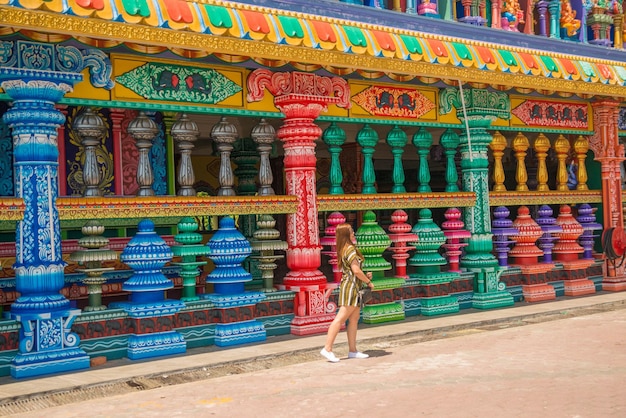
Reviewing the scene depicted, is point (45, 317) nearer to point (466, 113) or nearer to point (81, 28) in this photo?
point (81, 28)

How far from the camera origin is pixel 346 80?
873 cm

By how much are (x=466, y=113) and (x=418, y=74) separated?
1.49 meters

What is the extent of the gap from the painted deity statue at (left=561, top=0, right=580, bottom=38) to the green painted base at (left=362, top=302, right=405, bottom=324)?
4.60m

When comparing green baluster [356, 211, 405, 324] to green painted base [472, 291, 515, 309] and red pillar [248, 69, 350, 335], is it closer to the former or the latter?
red pillar [248, 69, 350, 335]

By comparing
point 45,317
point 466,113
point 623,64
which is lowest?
point 45,317

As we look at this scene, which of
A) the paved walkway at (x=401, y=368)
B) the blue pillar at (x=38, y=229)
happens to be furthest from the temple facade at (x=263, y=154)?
the paved walkway at (x=401, y=368)

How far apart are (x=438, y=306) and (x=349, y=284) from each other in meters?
2.77

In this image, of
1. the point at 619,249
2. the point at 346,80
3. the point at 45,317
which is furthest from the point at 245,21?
the point at 619,249

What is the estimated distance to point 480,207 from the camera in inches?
393

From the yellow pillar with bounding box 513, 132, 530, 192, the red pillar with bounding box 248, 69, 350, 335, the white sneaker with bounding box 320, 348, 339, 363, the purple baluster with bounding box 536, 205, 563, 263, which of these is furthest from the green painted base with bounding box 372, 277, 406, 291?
the purple baluster with bounding box 536, 205, 563, 263

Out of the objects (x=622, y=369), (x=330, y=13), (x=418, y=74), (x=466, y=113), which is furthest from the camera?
(x=466, y=113)

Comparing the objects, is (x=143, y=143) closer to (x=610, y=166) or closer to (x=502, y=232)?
(x=502, y=232)

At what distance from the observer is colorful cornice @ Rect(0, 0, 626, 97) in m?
6.20

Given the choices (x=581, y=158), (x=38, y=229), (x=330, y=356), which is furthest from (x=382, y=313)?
(x=581, y=158)
